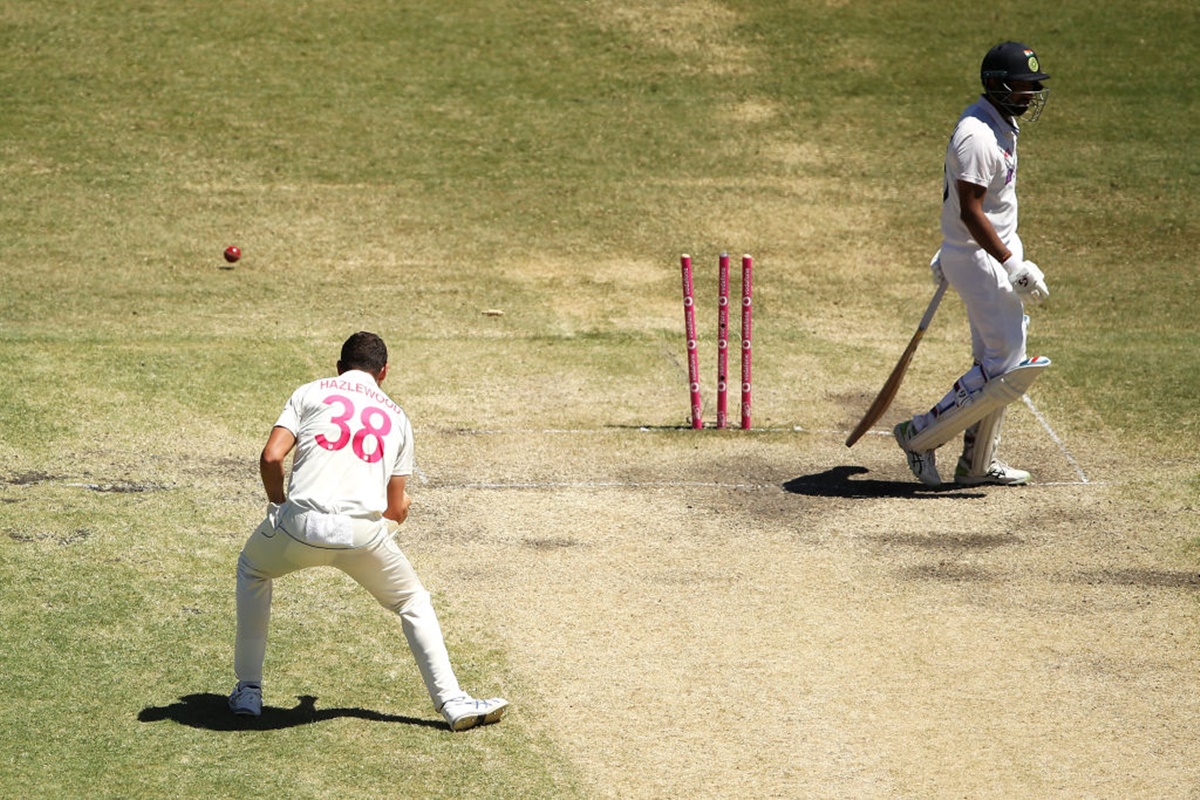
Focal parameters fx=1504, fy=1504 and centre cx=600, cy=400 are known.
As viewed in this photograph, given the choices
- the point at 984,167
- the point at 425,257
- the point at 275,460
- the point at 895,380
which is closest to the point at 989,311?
the point at 895,380

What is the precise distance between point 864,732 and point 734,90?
15563mm

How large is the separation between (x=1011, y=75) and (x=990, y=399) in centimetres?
224

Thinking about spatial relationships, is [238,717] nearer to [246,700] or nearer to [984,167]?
[246,700]

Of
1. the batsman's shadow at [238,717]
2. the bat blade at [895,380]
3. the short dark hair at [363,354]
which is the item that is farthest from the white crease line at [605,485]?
the short dark hair at [363,354]

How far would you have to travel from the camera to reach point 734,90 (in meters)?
21.5

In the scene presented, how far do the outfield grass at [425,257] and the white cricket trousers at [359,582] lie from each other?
34 cm

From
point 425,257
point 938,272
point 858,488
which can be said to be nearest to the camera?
point 858,488

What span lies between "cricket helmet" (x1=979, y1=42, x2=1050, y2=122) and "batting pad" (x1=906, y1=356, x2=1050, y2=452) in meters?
1.77

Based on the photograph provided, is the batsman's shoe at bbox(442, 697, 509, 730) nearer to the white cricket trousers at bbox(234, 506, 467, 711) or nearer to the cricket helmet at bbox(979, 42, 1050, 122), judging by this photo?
the white cricket trousers at bbox(234, 506, 467, 711)

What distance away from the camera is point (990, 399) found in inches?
415

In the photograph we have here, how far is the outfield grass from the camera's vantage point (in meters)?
7.56

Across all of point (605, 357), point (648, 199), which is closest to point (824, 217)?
point (648, 199)

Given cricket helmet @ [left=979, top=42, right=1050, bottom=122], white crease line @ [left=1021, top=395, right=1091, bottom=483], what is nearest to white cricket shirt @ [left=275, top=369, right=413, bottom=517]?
cricket helmet @ [left=979, top=42, right=1050, bottom=122]

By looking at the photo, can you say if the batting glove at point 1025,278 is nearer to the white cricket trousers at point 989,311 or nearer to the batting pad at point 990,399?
the white cricket trousers at point 989,311
